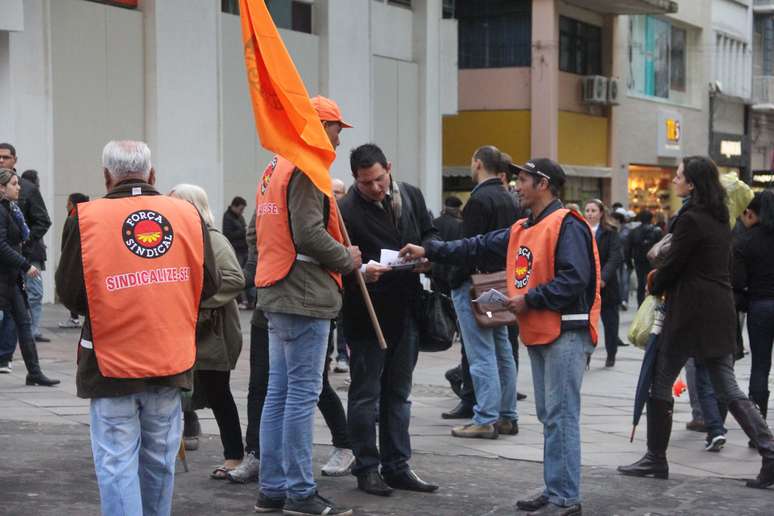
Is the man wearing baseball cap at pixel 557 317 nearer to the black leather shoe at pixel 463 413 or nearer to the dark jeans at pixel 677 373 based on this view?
the dark jeans at pixel 677 373

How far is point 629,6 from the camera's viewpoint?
35438mm

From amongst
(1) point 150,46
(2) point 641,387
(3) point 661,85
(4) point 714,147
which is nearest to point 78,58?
(1) point 150,46

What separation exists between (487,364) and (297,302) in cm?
293

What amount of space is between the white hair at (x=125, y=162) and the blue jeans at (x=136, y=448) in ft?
2.88

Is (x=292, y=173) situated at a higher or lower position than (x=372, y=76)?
lower

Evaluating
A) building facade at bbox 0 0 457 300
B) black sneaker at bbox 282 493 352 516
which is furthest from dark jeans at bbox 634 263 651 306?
black sneaker at bbox 282 493 352 516

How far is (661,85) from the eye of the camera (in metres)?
40.4

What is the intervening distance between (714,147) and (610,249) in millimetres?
31103

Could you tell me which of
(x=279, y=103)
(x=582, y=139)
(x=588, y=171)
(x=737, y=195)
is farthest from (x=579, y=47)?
(x=279, y=103)

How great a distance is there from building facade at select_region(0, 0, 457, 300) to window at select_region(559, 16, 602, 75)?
725 centimetres

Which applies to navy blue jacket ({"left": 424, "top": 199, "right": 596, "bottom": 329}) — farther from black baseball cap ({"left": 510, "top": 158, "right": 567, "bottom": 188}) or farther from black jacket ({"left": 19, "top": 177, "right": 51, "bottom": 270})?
black jacket ({"left": 19, "top": 177, "right": 51, "bottom": 270})

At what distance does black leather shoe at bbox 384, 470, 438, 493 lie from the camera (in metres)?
7.23

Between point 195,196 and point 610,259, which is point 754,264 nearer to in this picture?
point 195,196

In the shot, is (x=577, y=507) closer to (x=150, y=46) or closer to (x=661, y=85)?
(x=150, y=46)
